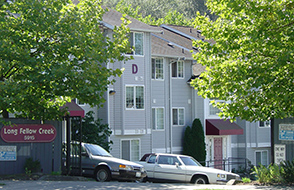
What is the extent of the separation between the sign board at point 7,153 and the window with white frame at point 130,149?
45.8 feet

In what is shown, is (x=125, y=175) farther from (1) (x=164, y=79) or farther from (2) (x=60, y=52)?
(1) (x=164, y=79)

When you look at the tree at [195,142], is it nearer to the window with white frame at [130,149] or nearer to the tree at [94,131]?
the window with white frame at [130,149]

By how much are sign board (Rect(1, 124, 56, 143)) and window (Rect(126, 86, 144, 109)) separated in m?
13.0

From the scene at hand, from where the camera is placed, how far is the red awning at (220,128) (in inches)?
1470

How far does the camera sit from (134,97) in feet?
107

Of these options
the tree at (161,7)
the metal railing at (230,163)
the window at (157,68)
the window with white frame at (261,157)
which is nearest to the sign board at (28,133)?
the window at (157,68)

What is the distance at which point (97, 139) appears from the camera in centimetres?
2886

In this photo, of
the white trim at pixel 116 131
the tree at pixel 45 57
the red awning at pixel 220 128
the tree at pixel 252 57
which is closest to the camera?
the tree at pixel 45 57

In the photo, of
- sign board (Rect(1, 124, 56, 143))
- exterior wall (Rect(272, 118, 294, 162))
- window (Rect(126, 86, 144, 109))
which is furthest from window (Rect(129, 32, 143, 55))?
exterior wall (Rect(272, 118, 294, 162))

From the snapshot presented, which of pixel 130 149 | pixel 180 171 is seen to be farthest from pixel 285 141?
pixel 130 149

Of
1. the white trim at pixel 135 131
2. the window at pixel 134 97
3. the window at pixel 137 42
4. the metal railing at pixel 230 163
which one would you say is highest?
the window at pixel 137 42

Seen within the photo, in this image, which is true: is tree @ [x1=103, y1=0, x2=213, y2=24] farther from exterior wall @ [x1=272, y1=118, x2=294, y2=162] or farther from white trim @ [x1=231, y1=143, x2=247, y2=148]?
exterior wall @ [x1=272, y1=118, x2=294, y2=162]

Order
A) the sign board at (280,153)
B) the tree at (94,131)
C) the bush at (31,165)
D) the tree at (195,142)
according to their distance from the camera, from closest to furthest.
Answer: the bush at (31,165), the sign board at (280,153), the tree at (94,131), the tree at (195,142)

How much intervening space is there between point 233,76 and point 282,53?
197cm
